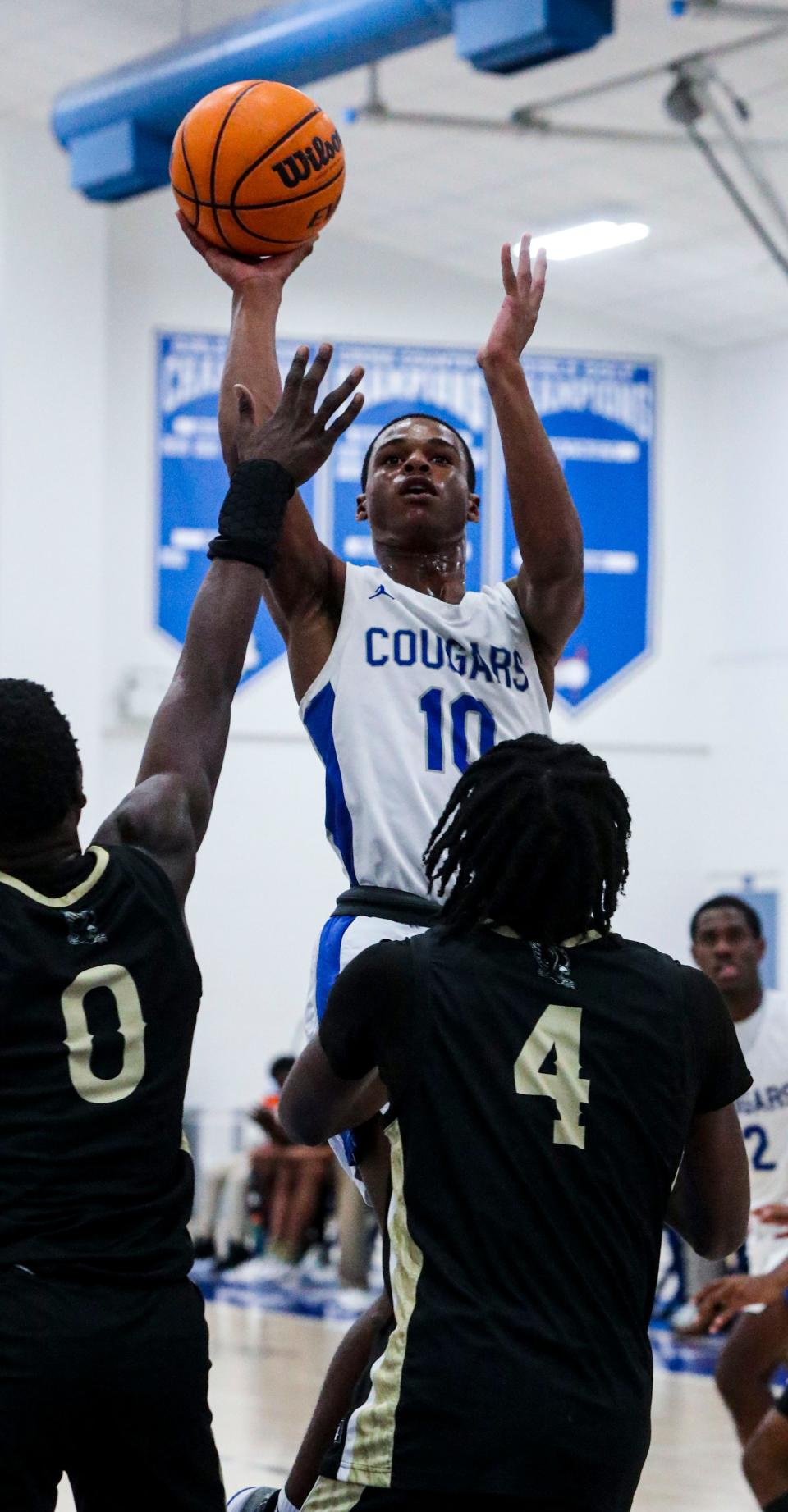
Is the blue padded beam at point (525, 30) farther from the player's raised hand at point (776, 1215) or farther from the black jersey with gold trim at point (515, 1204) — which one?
the black jersey with gold trim at point (515, 1204)

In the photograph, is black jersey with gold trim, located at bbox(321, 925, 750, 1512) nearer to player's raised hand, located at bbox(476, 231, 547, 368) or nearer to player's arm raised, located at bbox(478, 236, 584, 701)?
player's arm raised, located at bbox(478, 236, 584, 701)

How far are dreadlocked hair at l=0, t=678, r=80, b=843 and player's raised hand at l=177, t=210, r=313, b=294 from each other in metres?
1.46

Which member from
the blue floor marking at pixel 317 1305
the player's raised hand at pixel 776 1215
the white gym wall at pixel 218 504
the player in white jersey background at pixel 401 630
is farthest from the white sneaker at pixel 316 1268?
the player in white jersey background at pixel 401 630

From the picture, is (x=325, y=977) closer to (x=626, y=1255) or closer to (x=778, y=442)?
(x=626, y=1255)

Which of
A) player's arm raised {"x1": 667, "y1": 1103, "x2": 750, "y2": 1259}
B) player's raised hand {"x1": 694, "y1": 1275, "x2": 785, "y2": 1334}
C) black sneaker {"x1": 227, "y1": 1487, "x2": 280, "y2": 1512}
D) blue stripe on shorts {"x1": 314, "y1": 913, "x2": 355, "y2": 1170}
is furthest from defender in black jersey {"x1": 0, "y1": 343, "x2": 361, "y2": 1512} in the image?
player's raised hand {"x1": 694, "y1": 1275, "x2": 785, "y2": 1334}

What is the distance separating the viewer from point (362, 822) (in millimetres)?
3863

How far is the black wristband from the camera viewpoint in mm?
3318

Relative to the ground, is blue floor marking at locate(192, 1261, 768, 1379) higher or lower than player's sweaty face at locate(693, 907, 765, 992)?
lower

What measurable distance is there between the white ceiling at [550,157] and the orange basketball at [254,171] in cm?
746

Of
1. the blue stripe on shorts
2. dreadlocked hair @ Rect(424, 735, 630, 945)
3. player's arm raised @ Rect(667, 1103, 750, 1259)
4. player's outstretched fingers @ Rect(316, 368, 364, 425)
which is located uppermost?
player's outstretched fingers @ Rect(316, 368, 364, 425)

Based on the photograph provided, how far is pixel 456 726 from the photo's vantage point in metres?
3.94

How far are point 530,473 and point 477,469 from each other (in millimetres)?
11421

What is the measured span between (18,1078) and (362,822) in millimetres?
1292

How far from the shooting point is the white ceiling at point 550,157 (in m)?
12.6
